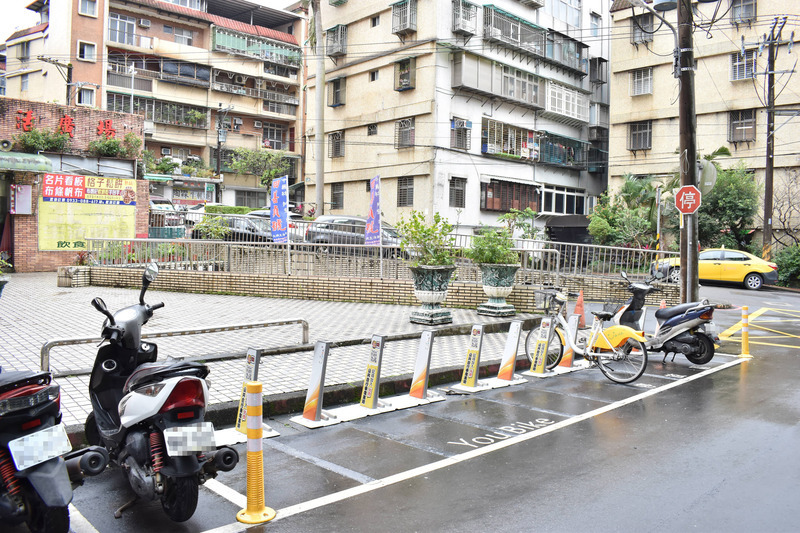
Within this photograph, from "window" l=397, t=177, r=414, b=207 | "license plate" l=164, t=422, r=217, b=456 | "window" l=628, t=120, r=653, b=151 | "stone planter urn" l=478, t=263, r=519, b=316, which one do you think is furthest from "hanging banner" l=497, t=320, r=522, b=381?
"window" l=628, t=120, r=653, b=151

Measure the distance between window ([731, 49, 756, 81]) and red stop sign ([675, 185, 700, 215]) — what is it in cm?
2410

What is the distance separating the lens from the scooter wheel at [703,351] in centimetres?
1002

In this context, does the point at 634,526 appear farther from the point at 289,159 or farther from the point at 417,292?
the point at 289,159

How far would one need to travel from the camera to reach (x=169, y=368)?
4320 millimetres

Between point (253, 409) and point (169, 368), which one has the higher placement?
point (169, 368)

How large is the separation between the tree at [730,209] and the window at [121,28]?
132 ft

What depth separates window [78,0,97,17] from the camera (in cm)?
4225

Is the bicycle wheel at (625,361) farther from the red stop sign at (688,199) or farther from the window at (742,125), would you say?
the window at (742,125)

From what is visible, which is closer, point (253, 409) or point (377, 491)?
point (253, 409)

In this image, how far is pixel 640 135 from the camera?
3784cm

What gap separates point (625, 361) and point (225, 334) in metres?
6.84

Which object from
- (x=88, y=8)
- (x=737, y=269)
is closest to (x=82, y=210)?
(x=737, y=269)

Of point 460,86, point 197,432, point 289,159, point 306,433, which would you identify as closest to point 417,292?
point 306,433

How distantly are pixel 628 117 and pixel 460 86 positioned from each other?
11832mm
